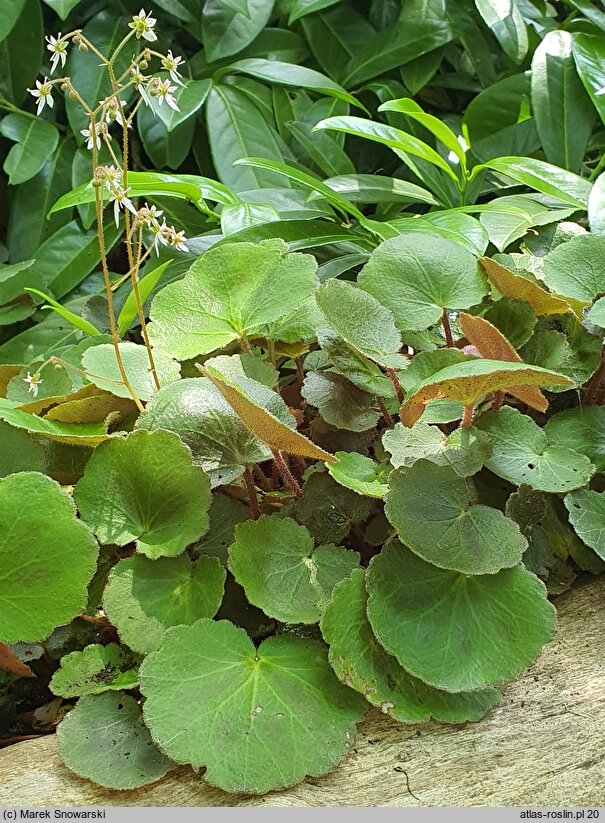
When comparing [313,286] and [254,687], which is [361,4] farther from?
[254,687]

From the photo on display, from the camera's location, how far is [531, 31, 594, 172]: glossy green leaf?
4.45ft

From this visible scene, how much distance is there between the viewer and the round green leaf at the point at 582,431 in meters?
0.66

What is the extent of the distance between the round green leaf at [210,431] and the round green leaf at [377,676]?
138 millimetres

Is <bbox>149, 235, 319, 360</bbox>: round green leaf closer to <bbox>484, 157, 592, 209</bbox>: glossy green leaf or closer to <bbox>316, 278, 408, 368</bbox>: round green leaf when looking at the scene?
<bbox>316, 278, 408, 368</bbox>: round green leaf

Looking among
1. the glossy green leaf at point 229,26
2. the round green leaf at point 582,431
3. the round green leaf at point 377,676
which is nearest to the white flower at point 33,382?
the round green leaf at point 377,676

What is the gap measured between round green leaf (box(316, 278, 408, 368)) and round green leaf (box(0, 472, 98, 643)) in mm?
271

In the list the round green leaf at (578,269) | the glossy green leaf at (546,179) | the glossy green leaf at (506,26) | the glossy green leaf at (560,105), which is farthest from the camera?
the glossy green leaf at (506,26)

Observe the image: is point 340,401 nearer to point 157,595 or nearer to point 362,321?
point 362,321

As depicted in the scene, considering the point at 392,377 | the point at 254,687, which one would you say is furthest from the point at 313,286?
the point at 254,687

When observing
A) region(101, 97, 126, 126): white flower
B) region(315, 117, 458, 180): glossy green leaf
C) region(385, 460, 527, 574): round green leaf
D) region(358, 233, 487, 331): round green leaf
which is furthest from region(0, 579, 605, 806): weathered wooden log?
region(315, 117, 458, 180): glossy green leaf

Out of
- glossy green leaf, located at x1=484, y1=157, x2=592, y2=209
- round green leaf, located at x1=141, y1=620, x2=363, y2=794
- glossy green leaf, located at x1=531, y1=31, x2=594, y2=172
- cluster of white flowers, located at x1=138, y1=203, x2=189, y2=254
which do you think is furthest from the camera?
glossy green leaf, located at x1=531, y1=31, x2=594, y2=172

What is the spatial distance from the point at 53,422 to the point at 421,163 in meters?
Result: 0.97

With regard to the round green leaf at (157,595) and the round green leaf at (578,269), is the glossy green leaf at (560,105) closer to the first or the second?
the round green leaf at (578,269)

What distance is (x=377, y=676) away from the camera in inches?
21.1
